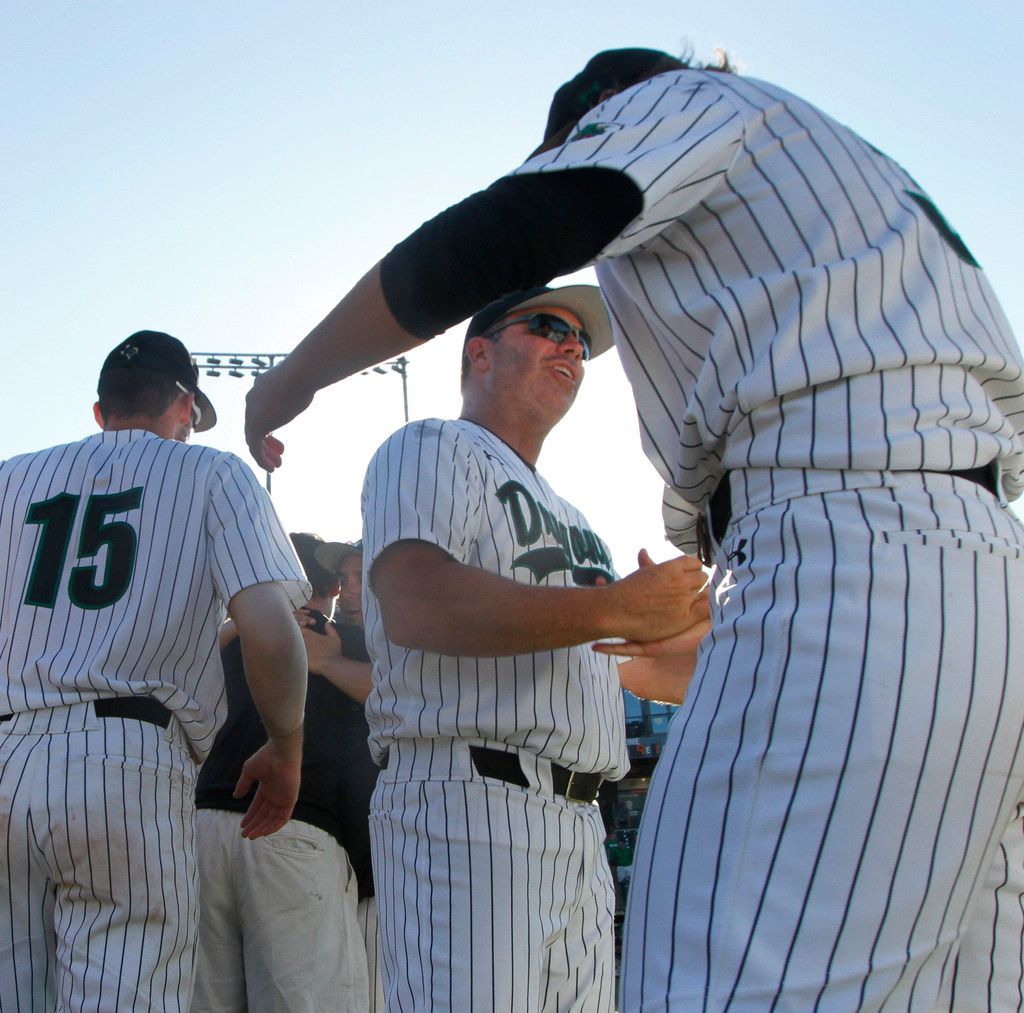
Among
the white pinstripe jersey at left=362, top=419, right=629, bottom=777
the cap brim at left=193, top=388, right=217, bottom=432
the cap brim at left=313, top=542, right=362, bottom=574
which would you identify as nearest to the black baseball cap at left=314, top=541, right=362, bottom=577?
the cap brim at left=313, top=542, right=362, bottom=574

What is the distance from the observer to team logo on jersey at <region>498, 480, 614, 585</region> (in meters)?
3.03

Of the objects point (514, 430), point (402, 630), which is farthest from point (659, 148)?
point (514, 430)

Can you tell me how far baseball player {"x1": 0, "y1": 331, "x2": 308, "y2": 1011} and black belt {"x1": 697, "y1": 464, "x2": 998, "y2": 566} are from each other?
1.79 m

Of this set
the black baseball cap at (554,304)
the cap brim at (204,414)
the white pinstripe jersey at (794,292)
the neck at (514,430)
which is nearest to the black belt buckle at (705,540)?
the white pinstripe jersey at (794,292)

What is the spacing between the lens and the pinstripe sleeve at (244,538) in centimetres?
345

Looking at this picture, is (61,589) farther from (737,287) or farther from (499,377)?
(737,287)

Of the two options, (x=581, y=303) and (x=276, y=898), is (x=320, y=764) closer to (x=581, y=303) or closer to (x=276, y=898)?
(x=276, y=898)

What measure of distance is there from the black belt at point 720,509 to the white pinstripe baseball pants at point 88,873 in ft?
5.96

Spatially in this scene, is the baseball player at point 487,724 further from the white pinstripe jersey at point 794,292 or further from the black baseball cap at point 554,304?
the white pinstripe jersey at point 794,292

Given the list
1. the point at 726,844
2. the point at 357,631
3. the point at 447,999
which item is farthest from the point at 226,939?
the point at 726,844

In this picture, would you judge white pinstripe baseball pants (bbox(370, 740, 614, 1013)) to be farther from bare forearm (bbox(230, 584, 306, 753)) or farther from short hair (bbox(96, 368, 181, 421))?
short hair (bbox(96, 368, 181, 421))

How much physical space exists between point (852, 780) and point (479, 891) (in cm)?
138

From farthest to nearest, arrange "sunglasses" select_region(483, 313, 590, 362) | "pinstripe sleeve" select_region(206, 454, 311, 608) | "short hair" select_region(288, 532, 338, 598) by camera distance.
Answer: "short hair" select_region(288, 532, 338, 598) → "sunglasses" select_region(483, 313, 590, 362) → "pinstripe sleeve" select_region(206, 454, 311, 608)

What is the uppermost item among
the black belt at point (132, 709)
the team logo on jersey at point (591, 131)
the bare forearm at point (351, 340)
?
the team logo on jersey at point (591, 131)
